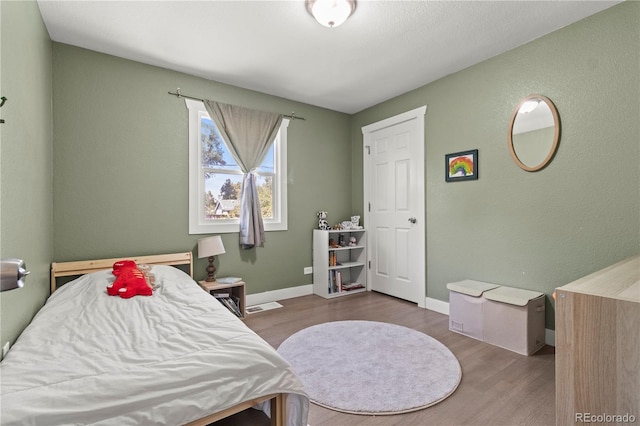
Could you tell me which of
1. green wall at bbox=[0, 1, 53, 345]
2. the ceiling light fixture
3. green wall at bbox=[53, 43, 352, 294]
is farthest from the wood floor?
the ceiling light fixture

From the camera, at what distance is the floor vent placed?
3.37 meters

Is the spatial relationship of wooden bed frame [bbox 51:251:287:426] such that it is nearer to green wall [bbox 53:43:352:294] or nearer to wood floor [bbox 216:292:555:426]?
green wall [bbox 53:43:352:294]

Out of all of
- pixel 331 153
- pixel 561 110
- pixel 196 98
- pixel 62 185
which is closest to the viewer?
pixel 561 110

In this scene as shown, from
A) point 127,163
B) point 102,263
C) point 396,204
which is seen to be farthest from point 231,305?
point 396,204

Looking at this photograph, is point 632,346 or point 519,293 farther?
point 519,293

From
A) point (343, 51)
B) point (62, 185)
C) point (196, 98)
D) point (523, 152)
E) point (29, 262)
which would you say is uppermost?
point (343, 51)

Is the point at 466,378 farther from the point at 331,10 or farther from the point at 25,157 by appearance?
the point at 25,157

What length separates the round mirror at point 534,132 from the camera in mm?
2473

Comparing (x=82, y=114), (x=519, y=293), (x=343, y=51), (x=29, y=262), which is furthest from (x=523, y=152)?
(x=82, y=114)

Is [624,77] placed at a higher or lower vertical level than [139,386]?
higher

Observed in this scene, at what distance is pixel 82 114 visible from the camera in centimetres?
270

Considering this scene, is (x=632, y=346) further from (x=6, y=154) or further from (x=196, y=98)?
(x=196, y=98)

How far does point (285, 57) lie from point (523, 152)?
91.3 inches

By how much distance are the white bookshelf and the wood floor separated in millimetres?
590
